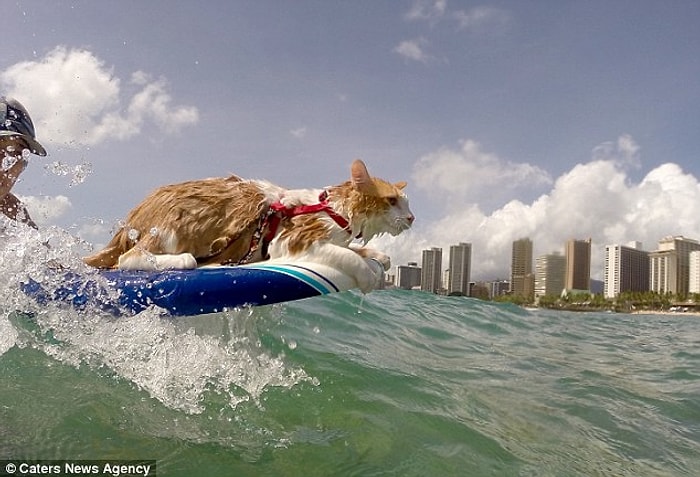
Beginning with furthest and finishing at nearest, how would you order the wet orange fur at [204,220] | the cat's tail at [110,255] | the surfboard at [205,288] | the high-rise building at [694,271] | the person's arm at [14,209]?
the high-rise building at [694,271] → the person's arm at [14,209] → the cat's tail at [110,255] → the wet orange fur at [204,220] → the surfboard at [205,288]

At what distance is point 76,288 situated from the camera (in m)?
3.37

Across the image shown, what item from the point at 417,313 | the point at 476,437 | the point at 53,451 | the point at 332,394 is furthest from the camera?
the point at 417,313

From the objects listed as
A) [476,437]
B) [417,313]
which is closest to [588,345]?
[417,313]

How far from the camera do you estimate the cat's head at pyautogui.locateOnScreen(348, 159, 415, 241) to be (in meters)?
3.56

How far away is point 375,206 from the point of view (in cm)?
364

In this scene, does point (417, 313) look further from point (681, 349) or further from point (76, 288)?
point (76, 288)

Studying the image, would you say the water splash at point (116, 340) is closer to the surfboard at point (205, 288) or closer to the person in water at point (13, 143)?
the surfboard at point (205, 288)

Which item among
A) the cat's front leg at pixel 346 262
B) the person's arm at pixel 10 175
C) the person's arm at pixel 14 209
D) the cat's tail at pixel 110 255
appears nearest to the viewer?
the cat's front leg at pixel 346 262

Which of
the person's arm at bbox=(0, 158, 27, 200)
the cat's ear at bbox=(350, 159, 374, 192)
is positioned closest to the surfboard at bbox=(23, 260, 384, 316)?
the cat's ear at bbox=(350, 159, 374, 192)

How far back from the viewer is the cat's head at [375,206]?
11.7ft

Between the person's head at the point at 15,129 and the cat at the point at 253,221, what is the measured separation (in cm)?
131

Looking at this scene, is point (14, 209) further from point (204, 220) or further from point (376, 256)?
point (376, 256)

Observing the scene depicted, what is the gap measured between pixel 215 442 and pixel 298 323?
452 centimetres

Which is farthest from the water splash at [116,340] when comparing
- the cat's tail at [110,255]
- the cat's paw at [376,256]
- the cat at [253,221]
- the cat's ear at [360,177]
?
the cat's ear at [360,177]
